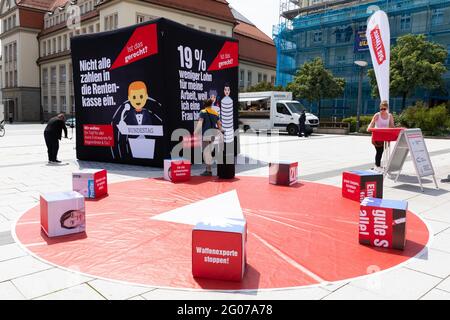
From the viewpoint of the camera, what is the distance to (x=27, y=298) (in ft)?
10.6

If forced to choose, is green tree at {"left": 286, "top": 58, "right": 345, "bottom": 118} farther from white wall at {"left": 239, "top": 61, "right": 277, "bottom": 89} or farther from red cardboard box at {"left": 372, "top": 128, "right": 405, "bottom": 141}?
red cardboard box at {"left": 372, "top": 128, "right": 405, "bottom": 141}

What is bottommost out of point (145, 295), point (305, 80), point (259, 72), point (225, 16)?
point (145, 295)

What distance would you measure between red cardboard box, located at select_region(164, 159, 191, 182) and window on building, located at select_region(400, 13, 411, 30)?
3940 cm

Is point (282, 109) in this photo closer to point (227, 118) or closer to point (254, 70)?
point (227, 118)

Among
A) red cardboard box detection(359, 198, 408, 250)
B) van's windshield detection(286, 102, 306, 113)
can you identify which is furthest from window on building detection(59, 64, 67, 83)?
red cardboard box detection(359, 198, 408, 250)

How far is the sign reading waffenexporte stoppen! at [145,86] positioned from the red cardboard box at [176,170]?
174cm

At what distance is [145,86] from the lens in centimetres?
1049

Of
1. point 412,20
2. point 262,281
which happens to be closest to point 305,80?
point 412,20

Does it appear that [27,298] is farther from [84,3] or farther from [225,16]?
[84,3]

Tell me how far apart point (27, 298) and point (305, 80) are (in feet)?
108

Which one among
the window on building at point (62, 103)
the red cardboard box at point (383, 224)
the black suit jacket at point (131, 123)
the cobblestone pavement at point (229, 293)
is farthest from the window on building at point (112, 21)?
the red cardboard box at point (383, 224)

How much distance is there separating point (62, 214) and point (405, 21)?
43.8 metres

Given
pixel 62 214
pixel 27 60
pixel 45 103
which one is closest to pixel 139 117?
pixel 62 214

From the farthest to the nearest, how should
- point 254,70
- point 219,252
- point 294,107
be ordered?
point 254,70 → point 294,107 → point 219,252
